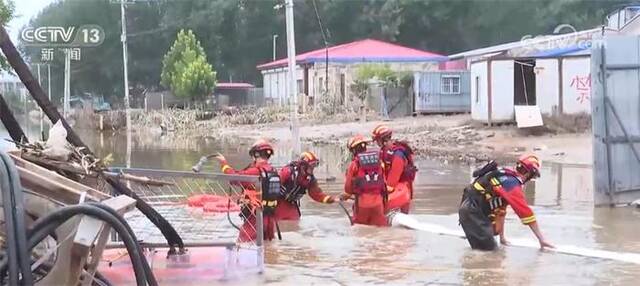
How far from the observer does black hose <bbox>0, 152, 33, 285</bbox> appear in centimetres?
425

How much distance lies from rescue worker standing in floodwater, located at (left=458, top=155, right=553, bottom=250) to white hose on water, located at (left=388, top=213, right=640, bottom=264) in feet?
0.95

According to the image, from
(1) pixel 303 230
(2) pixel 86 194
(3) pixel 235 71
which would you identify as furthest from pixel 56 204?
(3) pixel 235 71

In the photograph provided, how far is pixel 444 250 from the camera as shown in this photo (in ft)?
31.1

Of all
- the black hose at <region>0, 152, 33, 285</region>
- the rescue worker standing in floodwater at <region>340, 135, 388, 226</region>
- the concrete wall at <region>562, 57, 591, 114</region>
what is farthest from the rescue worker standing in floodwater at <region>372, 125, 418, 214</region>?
the concrete wall at <region>562, 57, 591, 114</region>

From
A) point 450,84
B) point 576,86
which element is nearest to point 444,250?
point 576,86

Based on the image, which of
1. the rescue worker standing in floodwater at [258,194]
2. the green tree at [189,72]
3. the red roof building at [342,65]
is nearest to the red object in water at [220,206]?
the rescue worker standing in floodwater at [258,194]

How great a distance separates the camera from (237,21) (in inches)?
2795

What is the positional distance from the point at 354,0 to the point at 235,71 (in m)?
12.5

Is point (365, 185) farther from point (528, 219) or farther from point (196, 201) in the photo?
point (196, 201)

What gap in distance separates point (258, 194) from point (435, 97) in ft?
107

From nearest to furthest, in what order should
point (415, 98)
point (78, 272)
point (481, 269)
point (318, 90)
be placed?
point (78, 272)
point (481, 269)
point (415, 98)
point (318, 90)

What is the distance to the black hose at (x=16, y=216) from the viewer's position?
4.25m

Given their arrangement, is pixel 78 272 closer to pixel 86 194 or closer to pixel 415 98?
pixel 86 194

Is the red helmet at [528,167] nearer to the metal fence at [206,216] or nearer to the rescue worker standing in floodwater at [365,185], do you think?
the rescue worker standing in floodwater at [365,185]
